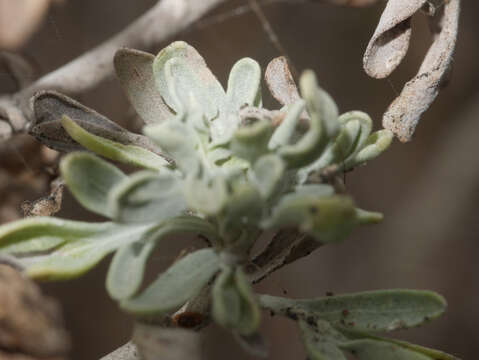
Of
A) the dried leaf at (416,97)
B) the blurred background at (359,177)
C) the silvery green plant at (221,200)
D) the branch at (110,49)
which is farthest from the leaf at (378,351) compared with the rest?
the blurred background at (359,177)

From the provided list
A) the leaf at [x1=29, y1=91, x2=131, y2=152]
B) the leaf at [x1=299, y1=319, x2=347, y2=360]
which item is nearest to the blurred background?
the leaf at [x1=29, y1=91, x2=131, y2=152]

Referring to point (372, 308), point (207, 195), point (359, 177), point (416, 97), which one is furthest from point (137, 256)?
point (359, 177)

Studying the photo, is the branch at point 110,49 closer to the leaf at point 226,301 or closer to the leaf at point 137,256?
the leaf at point 137,256

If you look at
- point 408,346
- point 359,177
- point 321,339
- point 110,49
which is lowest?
point 359,177

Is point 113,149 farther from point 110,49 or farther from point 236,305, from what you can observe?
point 110,49

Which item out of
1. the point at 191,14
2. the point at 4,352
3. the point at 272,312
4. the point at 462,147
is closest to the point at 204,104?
the point at 272,312

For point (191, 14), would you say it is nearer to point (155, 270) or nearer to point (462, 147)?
point (155, 270)
